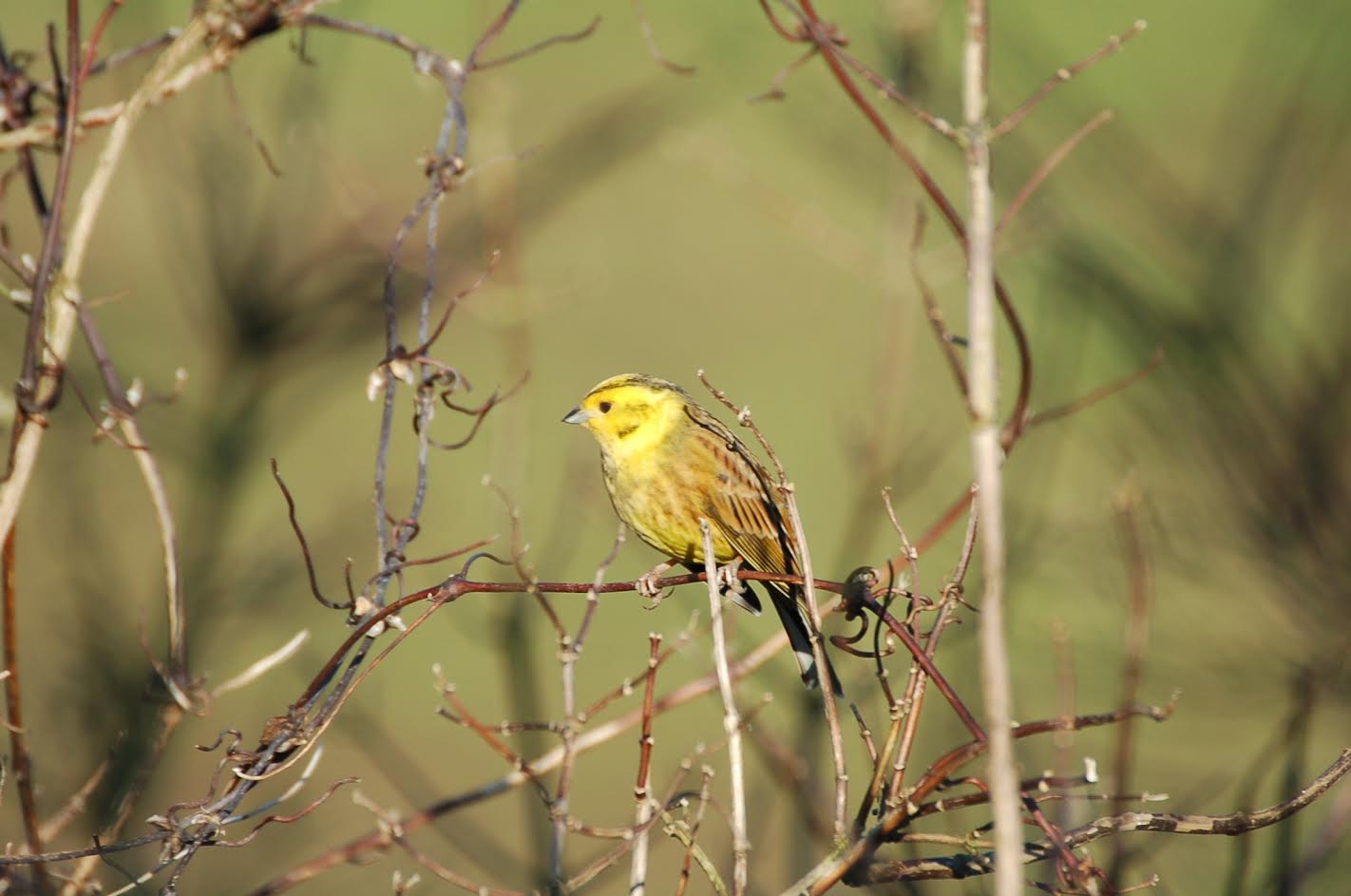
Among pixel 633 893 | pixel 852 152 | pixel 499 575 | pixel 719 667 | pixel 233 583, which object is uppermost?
pixel 852 152

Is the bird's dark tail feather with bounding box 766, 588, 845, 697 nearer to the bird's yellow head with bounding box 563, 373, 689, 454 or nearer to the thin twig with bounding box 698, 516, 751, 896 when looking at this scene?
the bird's yellow head with bounding box 563, 373, 689, 454

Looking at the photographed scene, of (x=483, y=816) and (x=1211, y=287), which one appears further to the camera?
(x=483, y=816)

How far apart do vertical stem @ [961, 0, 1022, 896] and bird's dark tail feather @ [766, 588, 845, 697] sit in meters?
1.77

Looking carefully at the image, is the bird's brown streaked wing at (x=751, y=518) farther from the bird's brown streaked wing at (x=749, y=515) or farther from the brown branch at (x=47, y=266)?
the brown branch at (x=47, y=266)

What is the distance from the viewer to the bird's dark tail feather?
11.0 ft

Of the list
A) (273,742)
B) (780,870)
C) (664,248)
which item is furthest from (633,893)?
(664,248)

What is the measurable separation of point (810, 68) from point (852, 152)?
5.39 feet

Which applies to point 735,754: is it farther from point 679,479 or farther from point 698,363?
point 698,363

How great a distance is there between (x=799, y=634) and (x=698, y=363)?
4.12m

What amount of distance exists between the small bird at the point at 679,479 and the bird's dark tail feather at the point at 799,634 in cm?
5

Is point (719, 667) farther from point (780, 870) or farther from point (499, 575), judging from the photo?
point (780, 870)

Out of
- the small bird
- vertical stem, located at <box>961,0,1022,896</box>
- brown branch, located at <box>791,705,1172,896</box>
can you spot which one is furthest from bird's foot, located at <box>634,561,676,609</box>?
vertical stem, located at <box>961,0,1022,896</box>

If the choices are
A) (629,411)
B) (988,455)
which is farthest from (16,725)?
(629,411)

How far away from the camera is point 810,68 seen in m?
7.14
